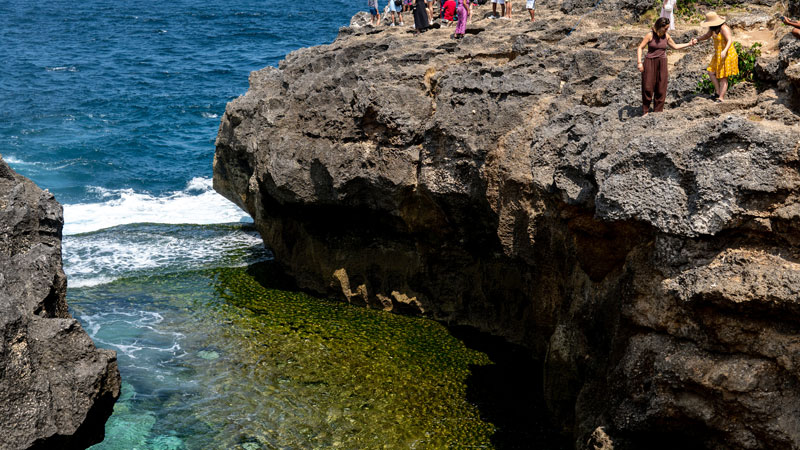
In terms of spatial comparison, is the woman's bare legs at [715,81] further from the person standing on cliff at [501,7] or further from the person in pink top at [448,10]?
the person in pink top at [448,10]

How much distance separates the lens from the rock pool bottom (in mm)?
15500

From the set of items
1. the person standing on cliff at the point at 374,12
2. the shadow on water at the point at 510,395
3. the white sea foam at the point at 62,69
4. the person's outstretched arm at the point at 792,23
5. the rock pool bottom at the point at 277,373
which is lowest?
the shadow on water at the point at 510,395

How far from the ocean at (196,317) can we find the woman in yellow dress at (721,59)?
25.8 ft

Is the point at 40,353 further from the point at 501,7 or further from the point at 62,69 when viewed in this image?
the point at 62,69

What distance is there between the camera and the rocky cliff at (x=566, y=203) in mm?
11719

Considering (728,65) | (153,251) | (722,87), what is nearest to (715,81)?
(722,87)

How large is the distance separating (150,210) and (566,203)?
2131 cm

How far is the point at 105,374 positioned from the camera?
47.3 feet

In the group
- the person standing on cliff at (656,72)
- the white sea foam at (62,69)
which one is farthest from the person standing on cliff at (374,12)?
the white sea foam at (62,69)

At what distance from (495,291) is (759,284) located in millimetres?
8494

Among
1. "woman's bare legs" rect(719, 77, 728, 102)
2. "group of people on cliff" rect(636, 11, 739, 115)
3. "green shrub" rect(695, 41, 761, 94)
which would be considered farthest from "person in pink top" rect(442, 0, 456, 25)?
"woman's bare legs" rect(719, 77, 728, 102)

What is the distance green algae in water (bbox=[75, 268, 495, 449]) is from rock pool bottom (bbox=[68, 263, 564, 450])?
33 mm

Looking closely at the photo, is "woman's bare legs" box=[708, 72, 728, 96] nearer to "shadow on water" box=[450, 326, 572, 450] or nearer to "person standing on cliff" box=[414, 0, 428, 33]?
"shadow on water" box=[450, 326, 572, 450]

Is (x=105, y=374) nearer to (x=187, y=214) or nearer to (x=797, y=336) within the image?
(x=797, y=336)
